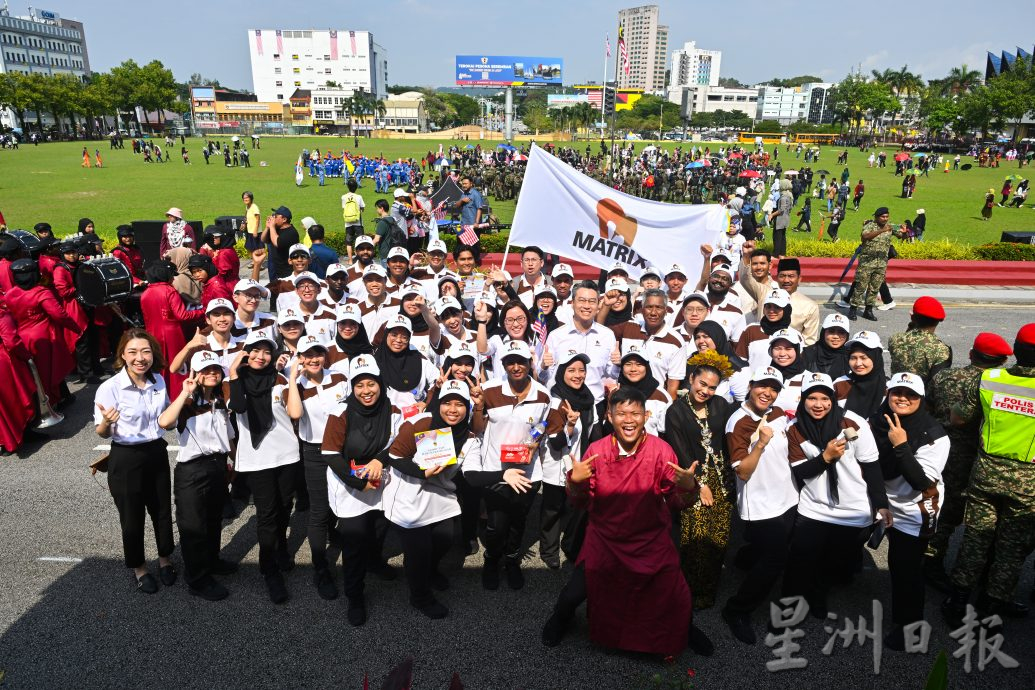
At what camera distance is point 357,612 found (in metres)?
4.27

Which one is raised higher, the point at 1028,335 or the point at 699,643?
the point at 1028,335

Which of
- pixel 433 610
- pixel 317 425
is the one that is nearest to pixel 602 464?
pixel 433 610

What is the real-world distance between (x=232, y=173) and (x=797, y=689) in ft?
132

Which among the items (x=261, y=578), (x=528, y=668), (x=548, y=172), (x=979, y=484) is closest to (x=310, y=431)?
(x=261, y=578)

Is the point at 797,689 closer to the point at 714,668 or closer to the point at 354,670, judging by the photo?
the point at 714,668

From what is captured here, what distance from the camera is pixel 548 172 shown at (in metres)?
8.12

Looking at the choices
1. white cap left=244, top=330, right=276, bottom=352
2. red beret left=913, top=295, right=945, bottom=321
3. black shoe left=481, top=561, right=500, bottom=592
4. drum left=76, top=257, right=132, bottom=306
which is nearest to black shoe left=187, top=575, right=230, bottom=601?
white cap left=244, top=330, right=276, bottom=352

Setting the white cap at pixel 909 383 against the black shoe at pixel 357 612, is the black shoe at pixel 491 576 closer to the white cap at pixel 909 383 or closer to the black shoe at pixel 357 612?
the black shoe at pixel 357 612

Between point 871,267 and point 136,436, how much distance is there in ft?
38.8

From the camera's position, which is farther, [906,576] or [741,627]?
[741,627]

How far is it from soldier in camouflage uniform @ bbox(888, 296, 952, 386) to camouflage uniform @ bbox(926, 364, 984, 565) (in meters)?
0.54

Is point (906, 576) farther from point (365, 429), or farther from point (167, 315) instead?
point (167, 315)

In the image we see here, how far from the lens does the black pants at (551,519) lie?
4.66 meters

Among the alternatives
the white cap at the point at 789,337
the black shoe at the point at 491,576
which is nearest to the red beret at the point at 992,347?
the white cap at the point at 789,337
